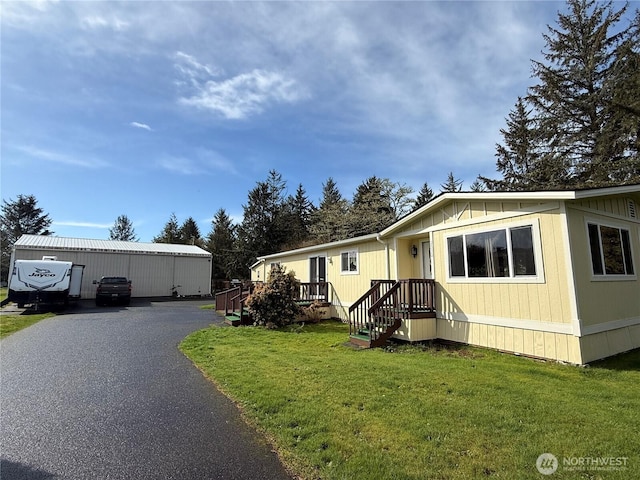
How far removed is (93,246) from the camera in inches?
958

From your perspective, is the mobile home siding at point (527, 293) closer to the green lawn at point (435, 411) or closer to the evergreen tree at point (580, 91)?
the green lawn at point (435, 411)

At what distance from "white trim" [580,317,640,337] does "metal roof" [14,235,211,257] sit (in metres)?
26.0

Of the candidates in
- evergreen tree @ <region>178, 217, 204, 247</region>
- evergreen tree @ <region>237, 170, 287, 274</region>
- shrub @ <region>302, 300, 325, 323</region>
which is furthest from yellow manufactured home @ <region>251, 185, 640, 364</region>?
evergreen tree @ <region>178, 217, 204, 247</region>

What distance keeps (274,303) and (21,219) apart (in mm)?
54990

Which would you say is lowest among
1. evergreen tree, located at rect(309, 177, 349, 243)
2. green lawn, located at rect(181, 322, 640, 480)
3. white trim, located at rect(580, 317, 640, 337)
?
green lawn, located at rect(181, 322, 640, 480)

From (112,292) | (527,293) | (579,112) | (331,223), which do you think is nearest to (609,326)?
(527,293)

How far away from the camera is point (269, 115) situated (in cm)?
1313

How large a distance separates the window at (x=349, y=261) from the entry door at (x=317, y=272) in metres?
1.45

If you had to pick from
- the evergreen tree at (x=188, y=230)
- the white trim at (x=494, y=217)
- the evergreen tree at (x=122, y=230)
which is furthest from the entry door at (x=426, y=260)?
the evergreen tree at (x=122, y=230)

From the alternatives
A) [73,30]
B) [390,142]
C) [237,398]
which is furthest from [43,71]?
[390,142]

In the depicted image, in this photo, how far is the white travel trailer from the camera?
51.0 feet

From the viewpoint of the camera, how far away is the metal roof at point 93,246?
2236 cm

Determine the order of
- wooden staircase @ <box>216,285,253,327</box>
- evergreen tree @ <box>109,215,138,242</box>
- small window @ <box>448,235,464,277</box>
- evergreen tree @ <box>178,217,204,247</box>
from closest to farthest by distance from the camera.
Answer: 1. small window @ <box>448,235,464,277</box>
2. wooden staircase @ <box>216,285,253,327</box>
3. evergreen tree @ <box>178,217,204,247</box>
4. evergreen tree @ <box>109,215,138,242</box>

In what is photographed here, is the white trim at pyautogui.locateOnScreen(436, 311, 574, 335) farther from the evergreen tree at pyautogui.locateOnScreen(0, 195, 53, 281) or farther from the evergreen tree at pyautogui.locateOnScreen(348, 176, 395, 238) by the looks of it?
the evergreen tree at pyautogui.locateOnScreen(0, 195, 53, 281)
